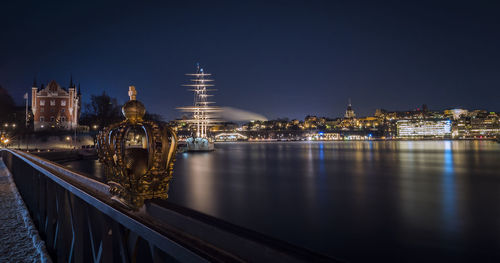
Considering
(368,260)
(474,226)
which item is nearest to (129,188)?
(368,260)

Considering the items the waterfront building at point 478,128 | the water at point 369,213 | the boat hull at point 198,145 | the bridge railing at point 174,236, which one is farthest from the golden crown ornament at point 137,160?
the waterfront building at point 478,128

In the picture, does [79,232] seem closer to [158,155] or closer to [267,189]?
[158,155]

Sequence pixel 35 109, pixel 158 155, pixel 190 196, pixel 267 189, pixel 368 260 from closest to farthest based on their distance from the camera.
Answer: pixel 158 155 → pixel 368 260 → pixel 190 196 → pixel 267 189 → pixel 35 109

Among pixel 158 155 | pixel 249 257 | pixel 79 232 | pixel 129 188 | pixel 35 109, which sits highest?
pixel 35 109

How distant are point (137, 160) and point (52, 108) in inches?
3454

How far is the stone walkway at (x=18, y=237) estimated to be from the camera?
4.78 meters

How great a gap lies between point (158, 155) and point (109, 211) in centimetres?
51

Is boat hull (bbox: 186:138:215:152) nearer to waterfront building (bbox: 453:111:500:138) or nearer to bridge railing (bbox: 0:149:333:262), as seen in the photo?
bridge railing (bbox: 0:149:333:262)

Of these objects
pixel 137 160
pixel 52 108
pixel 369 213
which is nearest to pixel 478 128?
pixel 52 108

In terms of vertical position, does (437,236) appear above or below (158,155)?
below

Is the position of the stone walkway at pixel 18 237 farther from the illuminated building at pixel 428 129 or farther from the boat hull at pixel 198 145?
the illuminated building at pixel 428 129

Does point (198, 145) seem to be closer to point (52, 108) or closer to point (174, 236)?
point (52, 108)

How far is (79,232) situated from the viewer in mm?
3293

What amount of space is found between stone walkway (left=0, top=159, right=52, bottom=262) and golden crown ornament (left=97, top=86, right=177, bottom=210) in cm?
322
